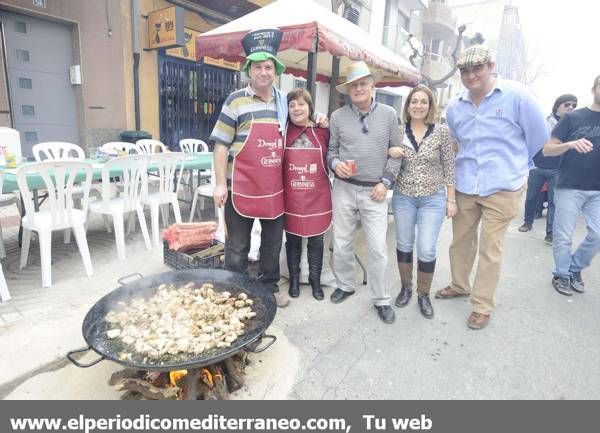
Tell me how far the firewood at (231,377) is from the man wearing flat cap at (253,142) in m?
1.11

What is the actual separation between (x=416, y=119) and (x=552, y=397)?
212cm

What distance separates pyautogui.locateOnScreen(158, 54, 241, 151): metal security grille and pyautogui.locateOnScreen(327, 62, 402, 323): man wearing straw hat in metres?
6.65

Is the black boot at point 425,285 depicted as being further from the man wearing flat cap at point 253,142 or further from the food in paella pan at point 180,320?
the food in paella pan at point 180,320

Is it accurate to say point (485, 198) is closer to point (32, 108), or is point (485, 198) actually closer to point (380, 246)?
point (380, 246)


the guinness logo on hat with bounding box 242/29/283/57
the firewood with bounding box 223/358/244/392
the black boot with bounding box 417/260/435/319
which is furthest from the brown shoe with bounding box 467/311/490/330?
the guinness logo on hat with bounding box 242/29/283/57

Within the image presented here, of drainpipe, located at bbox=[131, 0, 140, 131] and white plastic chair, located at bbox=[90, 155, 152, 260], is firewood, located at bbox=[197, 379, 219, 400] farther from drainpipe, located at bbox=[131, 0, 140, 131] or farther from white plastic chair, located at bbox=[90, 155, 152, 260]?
drainpipe, located at bbox=[131, 0, 140, 131]

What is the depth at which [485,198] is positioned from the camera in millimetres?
2998

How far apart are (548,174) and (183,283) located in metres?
5.94

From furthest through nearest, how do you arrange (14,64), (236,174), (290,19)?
(14,64) → (290,19) → (236,174)

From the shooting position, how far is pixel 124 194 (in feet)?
13.9

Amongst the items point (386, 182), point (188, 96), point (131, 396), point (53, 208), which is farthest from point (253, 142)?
point (188, 96)

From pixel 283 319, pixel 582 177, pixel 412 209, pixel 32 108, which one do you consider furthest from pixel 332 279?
pixel 32 108

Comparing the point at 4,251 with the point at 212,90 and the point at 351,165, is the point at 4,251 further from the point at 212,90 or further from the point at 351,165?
the point at 212,90

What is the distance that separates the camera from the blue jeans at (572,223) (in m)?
3.65
